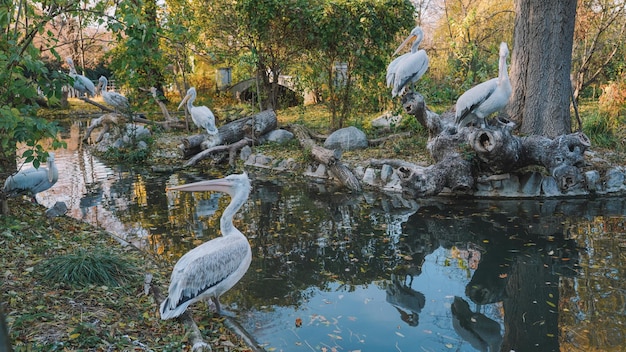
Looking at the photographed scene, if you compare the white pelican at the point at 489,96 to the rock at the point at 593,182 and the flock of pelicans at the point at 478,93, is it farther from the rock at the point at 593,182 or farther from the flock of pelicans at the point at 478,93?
the rock at the point at 593,182

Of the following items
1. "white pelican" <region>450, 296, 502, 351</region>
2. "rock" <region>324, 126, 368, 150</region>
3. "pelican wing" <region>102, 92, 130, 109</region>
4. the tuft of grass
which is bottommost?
"white pelican" <region>450, 296, 502, 351</region>

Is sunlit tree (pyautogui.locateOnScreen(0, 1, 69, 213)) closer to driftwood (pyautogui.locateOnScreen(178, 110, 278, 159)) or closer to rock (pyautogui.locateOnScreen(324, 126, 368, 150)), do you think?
driftwood (pyautogui.locateOnScreen(178, 110, 278, 159))

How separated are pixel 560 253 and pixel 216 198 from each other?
17.8 ft

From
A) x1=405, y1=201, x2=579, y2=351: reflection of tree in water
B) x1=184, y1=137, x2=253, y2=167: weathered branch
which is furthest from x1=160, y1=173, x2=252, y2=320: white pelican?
x1=184, y1=137, x2=253, y2=167: weathered branch

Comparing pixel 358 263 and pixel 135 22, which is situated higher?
pixel 135 22

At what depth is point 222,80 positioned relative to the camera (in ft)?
76.3

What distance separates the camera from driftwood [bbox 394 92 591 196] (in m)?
7.61

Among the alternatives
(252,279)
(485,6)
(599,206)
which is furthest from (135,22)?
(485,6)

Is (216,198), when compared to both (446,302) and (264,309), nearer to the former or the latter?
(264,309)

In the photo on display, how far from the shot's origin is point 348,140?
37.0 ft

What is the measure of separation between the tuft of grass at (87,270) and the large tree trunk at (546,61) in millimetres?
7308

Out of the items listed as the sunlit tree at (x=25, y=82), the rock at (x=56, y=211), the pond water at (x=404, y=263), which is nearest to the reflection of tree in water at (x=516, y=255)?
the pond water at (x=404, y=263)

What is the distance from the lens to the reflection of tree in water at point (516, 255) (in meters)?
4.26

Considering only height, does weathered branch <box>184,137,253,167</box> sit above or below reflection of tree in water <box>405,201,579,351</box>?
above
